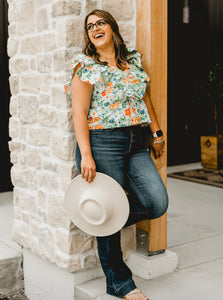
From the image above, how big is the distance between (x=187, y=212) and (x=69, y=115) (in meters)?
2.22

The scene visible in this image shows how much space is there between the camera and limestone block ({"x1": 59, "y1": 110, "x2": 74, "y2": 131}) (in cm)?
278

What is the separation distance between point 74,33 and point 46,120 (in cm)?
59

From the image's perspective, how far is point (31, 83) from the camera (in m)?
3.13

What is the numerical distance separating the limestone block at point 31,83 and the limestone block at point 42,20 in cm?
31

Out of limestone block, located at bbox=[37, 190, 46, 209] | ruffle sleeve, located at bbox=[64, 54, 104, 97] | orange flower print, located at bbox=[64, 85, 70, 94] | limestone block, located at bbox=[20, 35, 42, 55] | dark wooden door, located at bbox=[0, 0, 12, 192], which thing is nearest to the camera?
ruffle sleeve, located at bbox=[64, 54, 104, 97]

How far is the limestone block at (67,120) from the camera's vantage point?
110 inches

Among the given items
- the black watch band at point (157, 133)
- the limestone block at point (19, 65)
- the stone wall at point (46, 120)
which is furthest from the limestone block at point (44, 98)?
the black watch band at point (157, 133)

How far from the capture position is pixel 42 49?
298 cm

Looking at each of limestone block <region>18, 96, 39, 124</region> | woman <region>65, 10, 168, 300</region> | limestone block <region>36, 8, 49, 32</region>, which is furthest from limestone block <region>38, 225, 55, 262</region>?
limestone block <region>36, 8, 49, 32</region>

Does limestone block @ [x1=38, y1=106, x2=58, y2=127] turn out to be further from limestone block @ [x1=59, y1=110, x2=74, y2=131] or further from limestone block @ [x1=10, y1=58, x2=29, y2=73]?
limestone block @ [x1=10, y1=58, x2=29, y2=73]

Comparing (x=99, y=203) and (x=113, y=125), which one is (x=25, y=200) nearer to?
(x=99, y=203)

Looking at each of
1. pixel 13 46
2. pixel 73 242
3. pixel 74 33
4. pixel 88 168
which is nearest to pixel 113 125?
pixel 88 168

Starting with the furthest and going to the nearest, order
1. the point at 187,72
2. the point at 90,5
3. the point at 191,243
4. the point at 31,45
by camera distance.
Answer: the point at 187,72, the point at 191,243, the point at 31,45, the point at 90,5

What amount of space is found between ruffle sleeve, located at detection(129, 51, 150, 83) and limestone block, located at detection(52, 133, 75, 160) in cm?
55
